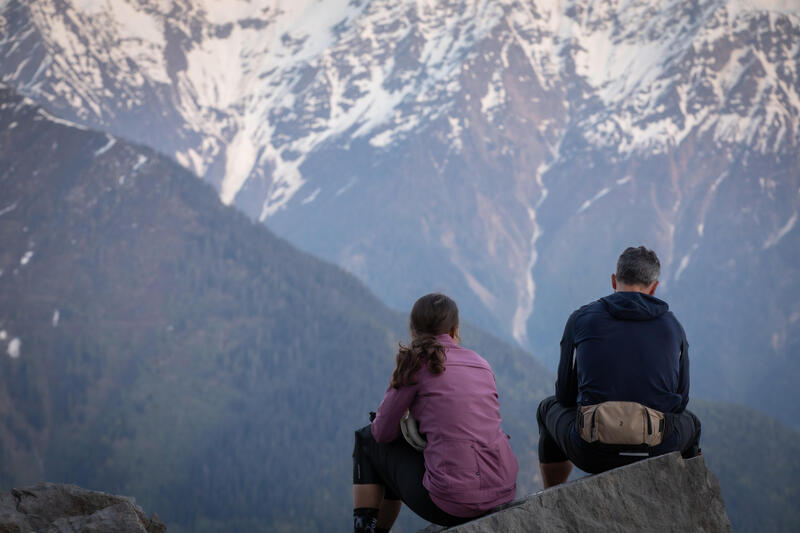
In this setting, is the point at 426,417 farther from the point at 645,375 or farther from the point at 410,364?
the point at 645,375

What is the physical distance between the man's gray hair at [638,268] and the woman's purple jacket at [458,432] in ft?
6.19

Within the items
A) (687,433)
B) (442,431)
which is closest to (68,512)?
(442,431)

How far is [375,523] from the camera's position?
355 inches

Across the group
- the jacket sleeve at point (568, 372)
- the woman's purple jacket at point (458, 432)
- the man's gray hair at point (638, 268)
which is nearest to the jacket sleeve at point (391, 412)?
the woman's purple jacket at point (458, 432)

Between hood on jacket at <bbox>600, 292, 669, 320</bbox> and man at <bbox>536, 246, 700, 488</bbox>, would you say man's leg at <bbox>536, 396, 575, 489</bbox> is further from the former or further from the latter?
hood on jacket at <bbox>600, 292, 669, 320</bbox>

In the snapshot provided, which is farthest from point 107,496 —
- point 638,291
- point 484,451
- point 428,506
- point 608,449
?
point 638,291

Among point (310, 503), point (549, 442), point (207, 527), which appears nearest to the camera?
point (549, 442)

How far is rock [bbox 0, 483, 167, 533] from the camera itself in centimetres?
878

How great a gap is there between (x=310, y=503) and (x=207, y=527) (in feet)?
77.3

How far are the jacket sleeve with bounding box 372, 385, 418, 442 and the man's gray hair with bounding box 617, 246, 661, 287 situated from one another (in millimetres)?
2552

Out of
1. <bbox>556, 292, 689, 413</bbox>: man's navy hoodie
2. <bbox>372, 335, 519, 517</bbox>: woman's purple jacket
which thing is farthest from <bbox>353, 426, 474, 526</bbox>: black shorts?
<bbox>556, 292, 689, 413</bbox>: man's navy hoodie

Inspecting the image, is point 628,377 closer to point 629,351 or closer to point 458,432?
point 629,351

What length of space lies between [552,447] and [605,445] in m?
1.17

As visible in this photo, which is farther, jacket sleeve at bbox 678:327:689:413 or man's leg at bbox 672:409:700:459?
jacket sleeve at bbox 678:327:689:413
